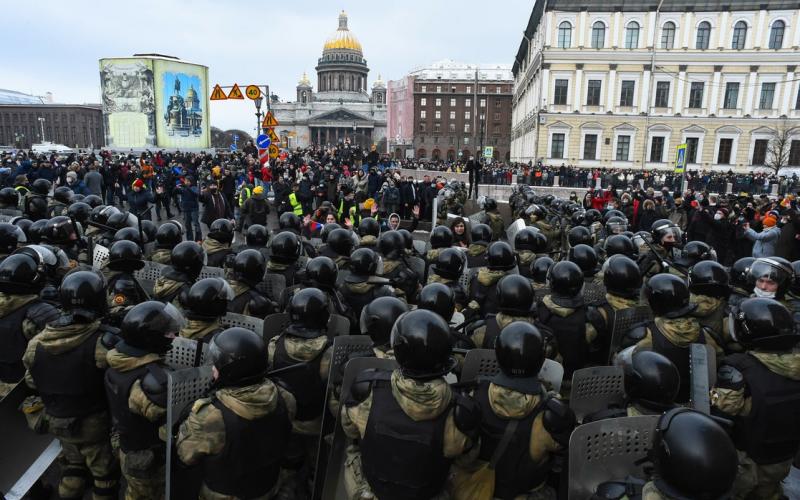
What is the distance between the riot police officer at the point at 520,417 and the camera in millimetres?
2787

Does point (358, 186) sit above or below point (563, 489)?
above

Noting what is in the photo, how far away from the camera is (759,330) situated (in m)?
3.23

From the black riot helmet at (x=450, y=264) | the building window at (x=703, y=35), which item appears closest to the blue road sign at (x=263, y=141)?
the black riot helmet at (x=450, y=264)

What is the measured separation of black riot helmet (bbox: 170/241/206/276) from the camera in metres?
5.23

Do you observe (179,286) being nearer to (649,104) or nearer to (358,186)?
(358,186)

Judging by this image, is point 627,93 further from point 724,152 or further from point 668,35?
point 724,152

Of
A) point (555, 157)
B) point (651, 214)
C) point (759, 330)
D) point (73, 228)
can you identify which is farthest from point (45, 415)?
point (555, 157)

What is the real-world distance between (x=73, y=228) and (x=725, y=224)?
1216 cm

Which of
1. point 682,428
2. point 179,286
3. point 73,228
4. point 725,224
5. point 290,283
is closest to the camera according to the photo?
point 682,428

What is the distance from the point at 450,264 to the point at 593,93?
44325mm

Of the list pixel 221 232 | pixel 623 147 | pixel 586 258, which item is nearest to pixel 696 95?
pixel 623 147

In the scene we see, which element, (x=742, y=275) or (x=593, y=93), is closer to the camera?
(x=742, y=275)

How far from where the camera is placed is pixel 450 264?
5555 mm

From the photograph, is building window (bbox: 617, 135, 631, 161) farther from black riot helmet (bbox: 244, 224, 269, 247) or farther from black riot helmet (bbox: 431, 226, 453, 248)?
black riot helmet (bbox: 244, 224, 269, 247)
